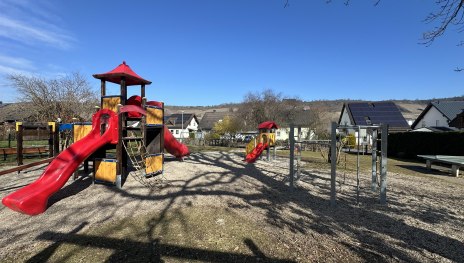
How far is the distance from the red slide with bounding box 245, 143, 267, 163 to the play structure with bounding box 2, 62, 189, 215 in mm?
6536

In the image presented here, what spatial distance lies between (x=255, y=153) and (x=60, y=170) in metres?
10.8

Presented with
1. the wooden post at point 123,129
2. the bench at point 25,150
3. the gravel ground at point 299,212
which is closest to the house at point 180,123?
the bench at point 25,150

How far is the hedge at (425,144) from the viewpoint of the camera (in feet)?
56.5

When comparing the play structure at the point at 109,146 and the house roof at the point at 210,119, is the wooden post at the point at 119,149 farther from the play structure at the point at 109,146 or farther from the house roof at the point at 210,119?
the house roof at the point at 210,119

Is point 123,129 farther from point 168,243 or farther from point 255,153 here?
point 255,153

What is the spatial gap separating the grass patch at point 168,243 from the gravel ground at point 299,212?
234 millimetres

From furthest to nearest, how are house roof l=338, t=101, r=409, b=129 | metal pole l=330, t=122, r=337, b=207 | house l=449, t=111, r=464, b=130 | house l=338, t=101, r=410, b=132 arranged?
1. house roof l=338, t=101, r=409, b=129
2. house l=338, t=101, r=410, b=132
3. house l=449, t=111, r=464, b=130
4. metal pole l=330, t=122, r=337, b=207

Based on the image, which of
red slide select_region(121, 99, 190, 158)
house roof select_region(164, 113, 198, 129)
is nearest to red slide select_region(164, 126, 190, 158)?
red slide select_region(121, 99, 190, 158)

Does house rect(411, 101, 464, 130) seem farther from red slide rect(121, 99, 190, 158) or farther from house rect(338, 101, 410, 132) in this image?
red slide rect(121, 99, 190, 158)

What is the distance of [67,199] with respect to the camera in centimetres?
689

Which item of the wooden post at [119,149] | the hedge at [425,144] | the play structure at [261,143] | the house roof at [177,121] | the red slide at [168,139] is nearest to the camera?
the wooden post at [119,149]

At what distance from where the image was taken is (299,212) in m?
5.99

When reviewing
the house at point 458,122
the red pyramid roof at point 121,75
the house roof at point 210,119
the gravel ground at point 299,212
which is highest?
the house roof at point 210,119

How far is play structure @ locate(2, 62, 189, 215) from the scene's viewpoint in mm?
6090
